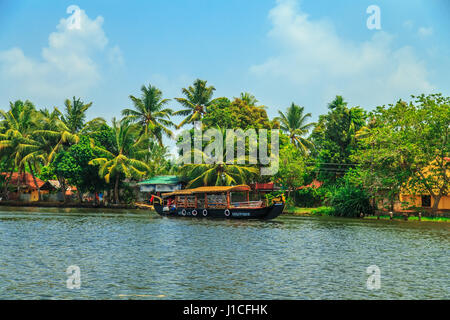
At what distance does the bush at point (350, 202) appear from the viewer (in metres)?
39.3

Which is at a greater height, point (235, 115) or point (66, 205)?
point (235, 115)

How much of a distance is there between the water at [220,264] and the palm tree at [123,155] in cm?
2524

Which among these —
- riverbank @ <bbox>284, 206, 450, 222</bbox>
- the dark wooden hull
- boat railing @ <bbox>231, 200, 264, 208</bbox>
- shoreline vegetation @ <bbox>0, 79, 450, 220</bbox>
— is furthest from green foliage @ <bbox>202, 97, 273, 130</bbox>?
boat railing @ <bbox>231, 200, 264, 208</bbox>

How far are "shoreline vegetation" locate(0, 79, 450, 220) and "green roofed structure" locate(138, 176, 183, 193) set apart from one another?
243 centimetres

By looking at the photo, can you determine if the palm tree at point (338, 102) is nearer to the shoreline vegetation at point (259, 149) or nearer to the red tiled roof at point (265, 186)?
the shoreline vegetation at point (259, 149)

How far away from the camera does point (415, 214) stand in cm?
3875

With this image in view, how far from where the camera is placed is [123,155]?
51312mm

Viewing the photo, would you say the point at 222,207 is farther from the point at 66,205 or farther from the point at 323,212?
the point at 66,205

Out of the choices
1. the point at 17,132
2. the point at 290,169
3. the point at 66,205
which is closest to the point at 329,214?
the point at 290,169

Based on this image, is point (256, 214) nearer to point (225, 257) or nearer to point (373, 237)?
point (373, 237)

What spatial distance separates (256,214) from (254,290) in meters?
22.5

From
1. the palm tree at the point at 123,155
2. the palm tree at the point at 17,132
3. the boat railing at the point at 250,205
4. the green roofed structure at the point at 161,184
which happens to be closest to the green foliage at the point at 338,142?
the boat railing at the point at 250,205

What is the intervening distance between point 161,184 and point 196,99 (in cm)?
1104

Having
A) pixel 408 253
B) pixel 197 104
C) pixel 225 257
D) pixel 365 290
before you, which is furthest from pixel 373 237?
pixel 197 104
